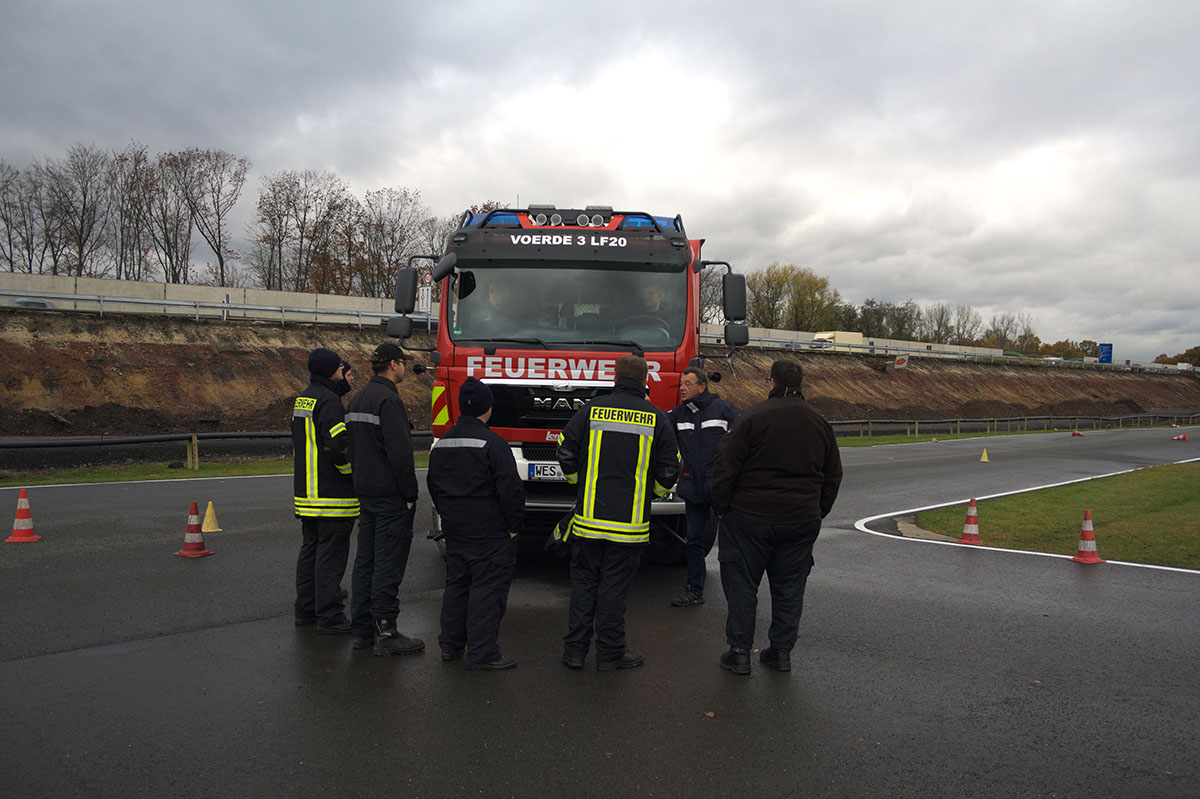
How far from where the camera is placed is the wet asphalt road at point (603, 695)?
365 cm

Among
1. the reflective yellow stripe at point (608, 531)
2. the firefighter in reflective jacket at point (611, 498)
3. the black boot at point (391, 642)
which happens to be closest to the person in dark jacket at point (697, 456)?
the firefighter in reflective jacket at point (611, 498)

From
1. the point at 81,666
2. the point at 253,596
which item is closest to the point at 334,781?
the point at 81,666

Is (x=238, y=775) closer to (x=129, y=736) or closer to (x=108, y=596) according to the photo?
(x=129, y=736)

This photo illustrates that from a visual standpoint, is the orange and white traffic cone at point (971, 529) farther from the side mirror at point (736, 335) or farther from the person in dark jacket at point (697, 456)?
the person in dark jacket at point (697, 456)

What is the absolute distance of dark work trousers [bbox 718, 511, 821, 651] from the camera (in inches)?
200

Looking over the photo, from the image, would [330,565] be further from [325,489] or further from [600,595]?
[600,595]

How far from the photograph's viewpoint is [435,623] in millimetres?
6074

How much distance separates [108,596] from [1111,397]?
79.7m

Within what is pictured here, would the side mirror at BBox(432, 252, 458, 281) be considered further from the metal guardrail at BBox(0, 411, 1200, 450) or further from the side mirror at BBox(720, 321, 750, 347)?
the metal guardrail at BBox(0, 411, 1200, 450)

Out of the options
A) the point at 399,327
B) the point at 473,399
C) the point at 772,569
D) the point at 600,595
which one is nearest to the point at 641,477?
the point at 600,595

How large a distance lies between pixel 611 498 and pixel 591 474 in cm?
21

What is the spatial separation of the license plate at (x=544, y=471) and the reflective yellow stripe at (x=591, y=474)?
1.82 metres

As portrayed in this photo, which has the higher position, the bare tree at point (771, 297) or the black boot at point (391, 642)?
the bare tree at point (771, 297)

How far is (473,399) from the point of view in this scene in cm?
514
